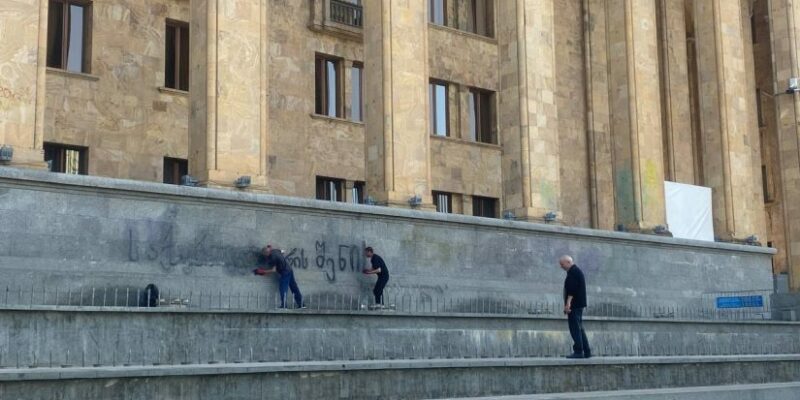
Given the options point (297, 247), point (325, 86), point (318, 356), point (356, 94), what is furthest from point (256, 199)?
point (356, 94)

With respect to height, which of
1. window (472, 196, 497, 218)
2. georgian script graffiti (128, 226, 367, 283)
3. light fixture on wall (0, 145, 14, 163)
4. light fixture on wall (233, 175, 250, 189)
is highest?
window (472, 196, 497, 218)

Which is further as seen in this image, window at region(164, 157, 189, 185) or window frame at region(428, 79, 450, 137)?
window frame at region(428, 79, 450, 137)

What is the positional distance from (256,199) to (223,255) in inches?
55.4

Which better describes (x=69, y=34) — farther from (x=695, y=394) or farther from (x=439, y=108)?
(x=695, y=394)

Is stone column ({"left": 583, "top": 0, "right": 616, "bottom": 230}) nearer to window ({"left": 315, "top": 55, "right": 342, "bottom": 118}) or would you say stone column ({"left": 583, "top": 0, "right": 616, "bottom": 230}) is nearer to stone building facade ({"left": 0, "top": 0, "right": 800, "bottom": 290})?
stone building facade ({"left": 0, "top": 0, "right": 800, "bottom": 290})

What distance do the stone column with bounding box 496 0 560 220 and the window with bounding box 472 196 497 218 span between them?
7.19 m

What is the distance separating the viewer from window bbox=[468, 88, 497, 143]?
1428 inches

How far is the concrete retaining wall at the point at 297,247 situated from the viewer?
18.1m

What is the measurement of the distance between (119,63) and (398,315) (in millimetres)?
12174

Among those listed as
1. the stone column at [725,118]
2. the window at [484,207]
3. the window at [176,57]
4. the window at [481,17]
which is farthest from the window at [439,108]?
the window at [176,57]

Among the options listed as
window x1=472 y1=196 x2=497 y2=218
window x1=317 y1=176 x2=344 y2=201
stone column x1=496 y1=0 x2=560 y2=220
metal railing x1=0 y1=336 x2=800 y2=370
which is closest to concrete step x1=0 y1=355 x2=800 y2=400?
metal railing x1=0 y1=336 x2=800 y2=370

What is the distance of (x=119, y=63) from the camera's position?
87.9 ft

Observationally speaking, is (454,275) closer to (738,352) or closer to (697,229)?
(738,352)

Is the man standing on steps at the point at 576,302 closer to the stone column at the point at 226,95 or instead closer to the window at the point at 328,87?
the stone column at the point at 226,95
